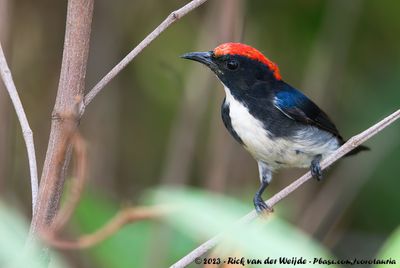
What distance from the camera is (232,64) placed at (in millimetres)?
3355

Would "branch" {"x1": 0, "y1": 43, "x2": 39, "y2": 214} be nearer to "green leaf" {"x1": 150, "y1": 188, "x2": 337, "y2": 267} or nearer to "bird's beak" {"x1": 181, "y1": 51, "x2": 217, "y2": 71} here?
"green leaf" {"x1": 150, "y1": 188, "x2": 337, "y2": 267}

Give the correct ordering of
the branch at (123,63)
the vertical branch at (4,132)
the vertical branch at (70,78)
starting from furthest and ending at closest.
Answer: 1. the vertical branch at (4,132)
2. the branch at (123,63)
3. the vertical branch at (70,78)

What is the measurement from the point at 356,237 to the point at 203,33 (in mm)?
1870

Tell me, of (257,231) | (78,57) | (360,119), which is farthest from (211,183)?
(257,231)

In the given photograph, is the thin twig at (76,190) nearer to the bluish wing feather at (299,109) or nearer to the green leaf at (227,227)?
the green leaf at (227,227)

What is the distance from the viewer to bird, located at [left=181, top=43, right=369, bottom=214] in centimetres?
326

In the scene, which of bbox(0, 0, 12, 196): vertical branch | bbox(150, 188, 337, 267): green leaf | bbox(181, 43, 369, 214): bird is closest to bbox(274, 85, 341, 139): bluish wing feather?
bbox(181, 43, 369, 214): bird

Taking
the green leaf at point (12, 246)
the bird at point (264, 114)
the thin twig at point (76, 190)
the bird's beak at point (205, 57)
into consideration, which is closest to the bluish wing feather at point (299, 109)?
the bird at point (264, 114)

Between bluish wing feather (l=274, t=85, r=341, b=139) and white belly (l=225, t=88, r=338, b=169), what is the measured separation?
0.06m

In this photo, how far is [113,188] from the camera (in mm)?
4836

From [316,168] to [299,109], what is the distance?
0.32m

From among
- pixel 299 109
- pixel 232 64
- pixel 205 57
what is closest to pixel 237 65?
pixel 232 64

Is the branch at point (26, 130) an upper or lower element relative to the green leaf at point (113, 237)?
upper

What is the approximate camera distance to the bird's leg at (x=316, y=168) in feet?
10.8
